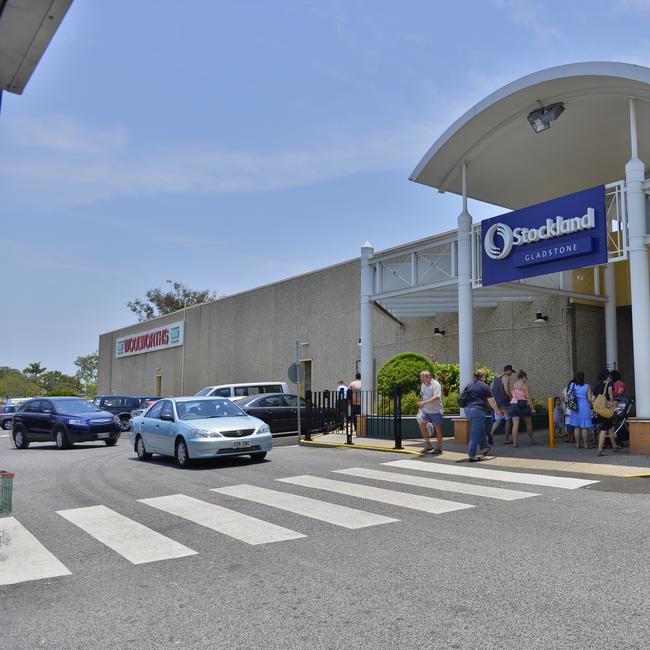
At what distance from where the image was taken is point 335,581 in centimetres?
531

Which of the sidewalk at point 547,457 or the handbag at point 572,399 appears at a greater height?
the handbag at point 572,399

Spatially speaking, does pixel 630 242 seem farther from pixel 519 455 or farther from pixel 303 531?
pixel 303 531

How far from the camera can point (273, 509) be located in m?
8.34

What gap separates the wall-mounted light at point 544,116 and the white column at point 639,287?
243 cm

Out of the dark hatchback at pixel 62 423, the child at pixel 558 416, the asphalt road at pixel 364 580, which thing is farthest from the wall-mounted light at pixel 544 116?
the dark hatchback at pixel 62 423

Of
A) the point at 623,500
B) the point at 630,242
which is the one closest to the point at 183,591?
the point at 623,500

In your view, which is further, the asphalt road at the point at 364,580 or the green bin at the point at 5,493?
the green bin at the point at 5,493

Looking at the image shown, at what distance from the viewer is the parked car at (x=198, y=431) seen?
12.6 meters

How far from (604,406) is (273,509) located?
687 centimetres

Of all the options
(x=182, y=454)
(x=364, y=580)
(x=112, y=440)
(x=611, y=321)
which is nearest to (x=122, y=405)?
(x=112, y=440)

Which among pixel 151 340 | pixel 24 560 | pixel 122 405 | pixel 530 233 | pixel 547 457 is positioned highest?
pixel 151 340

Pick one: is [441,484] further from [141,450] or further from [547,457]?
[141,450]

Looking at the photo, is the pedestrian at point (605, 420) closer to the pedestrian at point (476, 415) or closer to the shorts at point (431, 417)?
the pedestrian at point (476, 415)

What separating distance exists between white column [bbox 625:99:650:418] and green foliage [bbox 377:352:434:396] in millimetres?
6690
